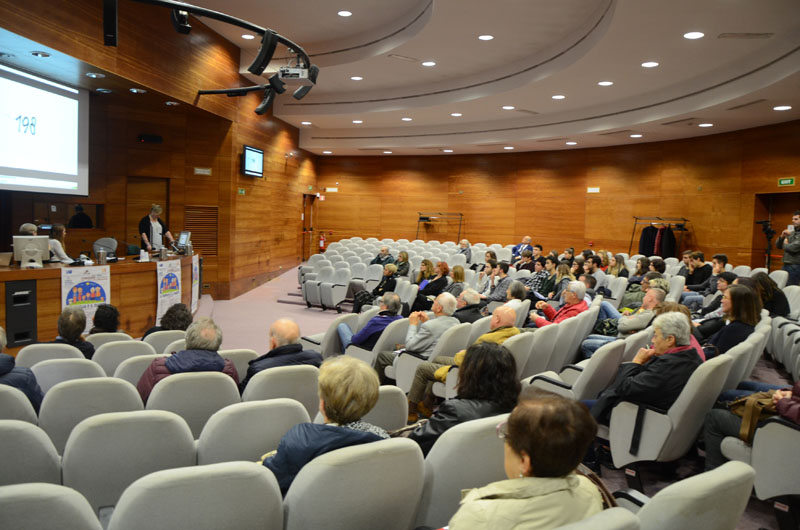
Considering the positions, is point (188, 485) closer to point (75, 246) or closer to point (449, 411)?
point (449, 411)

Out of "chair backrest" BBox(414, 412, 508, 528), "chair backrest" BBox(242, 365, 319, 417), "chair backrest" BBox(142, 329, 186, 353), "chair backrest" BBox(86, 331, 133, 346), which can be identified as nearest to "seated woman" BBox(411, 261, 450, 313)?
"chair backrest" BBox(142, 329, 186, 353)

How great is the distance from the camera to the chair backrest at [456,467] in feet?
6.93

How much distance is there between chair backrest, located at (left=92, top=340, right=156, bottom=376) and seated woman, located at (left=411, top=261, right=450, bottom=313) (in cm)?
464

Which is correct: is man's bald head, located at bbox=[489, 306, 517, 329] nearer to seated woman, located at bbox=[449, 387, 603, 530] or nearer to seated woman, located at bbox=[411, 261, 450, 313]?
seated woman, located at bbox=[449, 387, 603, 530]

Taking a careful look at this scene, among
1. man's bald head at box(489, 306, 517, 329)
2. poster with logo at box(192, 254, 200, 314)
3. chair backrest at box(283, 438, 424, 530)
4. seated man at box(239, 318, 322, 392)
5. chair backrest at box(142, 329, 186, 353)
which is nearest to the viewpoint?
chair backrest at box(283, 438, 424, 530)

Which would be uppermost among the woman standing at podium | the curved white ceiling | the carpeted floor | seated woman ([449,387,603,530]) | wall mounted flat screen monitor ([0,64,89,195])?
the curved white ceiling

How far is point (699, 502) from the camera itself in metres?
1.52

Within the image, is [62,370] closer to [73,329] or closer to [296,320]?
[73,329]

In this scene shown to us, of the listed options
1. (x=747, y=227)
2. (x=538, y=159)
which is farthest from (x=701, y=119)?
(x=538, y=159)

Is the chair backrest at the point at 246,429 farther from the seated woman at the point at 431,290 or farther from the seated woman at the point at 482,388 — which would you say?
the seated woman at the point at 431,290

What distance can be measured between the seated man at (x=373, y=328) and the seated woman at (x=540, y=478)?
3.80m

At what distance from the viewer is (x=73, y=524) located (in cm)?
148

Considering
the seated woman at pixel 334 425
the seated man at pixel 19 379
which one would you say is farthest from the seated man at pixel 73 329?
the seated woman at pixel 334 425

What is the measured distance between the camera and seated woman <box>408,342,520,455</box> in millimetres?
2605
